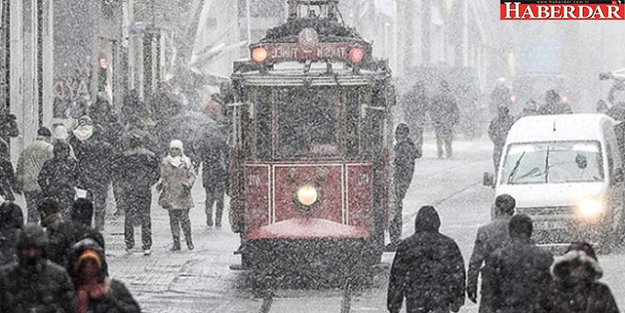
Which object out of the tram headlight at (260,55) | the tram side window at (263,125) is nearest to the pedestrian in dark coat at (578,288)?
the tram side window at (263,125)

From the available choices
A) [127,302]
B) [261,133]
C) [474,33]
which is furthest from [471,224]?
[474,33]

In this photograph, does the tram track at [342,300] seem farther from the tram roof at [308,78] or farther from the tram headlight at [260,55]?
the tram headlight at [260,55]

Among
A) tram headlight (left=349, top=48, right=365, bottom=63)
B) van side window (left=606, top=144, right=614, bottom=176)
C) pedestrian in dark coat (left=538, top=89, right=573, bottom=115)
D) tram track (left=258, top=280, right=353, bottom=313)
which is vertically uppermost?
tram headlight (left=349, top=48, right=365, bottom=63)

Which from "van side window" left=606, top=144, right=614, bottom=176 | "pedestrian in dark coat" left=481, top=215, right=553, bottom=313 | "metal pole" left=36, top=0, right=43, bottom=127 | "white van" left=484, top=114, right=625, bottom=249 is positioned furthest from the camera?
"metal pole" left=36, top=0, right=43, bottom=127

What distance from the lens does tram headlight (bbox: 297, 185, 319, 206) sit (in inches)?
850

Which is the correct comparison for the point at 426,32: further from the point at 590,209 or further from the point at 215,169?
the point at 590,209

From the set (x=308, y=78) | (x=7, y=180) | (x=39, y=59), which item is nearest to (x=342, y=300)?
(x=308, y=78)

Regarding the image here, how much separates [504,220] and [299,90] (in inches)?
242

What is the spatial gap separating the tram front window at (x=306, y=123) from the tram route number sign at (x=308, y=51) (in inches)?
18.6

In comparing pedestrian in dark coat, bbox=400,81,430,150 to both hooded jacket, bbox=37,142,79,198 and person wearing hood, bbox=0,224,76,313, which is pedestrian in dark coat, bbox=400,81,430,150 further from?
person wearing hood, bbox=0,224,76,313

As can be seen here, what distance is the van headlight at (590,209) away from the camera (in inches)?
952

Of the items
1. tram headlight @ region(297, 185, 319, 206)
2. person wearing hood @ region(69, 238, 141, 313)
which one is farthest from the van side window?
person wearing hood @ region(69, 238, 141, 313)

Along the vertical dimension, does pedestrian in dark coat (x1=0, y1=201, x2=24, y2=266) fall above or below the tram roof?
below

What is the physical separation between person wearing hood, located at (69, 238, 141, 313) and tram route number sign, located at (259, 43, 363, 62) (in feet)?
34.9
